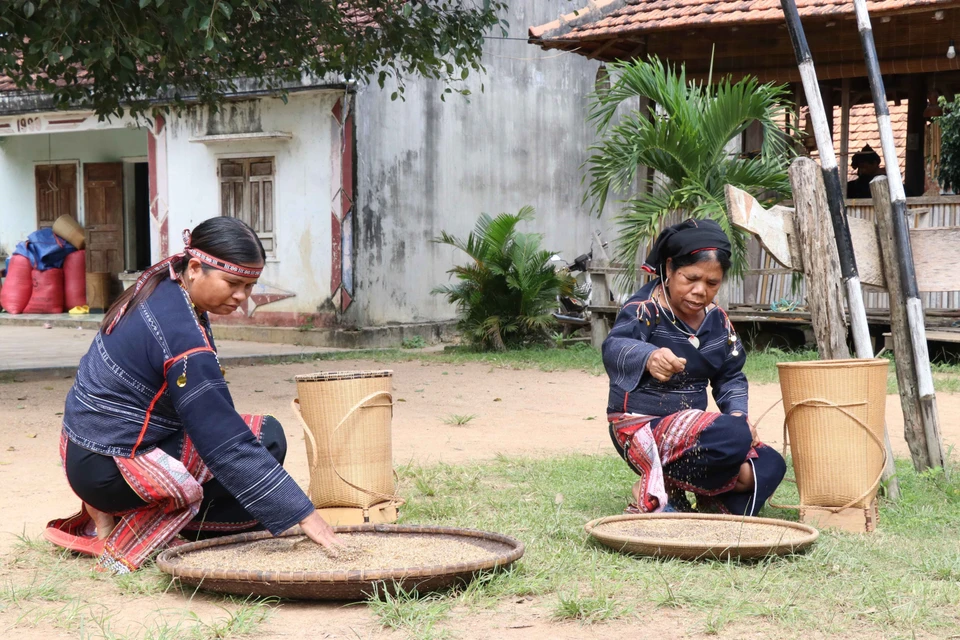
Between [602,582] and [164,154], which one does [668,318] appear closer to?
[602,582]

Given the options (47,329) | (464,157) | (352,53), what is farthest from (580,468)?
(47,329)

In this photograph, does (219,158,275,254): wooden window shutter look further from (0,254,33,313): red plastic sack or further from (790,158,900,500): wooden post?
(790,158,900,500): wooden post

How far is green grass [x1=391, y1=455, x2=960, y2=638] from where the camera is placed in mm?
2855

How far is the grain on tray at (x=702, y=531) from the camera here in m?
3.51

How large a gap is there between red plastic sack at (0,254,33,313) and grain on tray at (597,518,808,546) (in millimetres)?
14208

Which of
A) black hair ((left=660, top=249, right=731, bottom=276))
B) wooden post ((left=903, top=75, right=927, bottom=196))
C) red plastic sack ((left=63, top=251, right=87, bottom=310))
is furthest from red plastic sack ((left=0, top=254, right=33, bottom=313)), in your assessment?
black hair ((left=660, top=249, right=731, bottom=276))

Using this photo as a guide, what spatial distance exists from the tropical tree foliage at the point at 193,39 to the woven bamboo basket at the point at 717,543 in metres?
4.21

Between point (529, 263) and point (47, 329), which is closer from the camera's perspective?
point (529, 263)

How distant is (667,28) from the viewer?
1058 cm

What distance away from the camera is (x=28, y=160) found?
54.1 ft

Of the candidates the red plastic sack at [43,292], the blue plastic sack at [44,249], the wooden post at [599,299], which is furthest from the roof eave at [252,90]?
the wooden post at [599,299]

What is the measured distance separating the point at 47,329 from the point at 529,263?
7.52 metres

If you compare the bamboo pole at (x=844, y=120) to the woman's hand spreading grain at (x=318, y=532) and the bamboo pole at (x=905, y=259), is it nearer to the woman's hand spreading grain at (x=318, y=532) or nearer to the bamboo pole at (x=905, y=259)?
the bamboo pole at (x=905, y=259)

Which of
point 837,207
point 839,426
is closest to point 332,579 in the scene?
point 839,426
